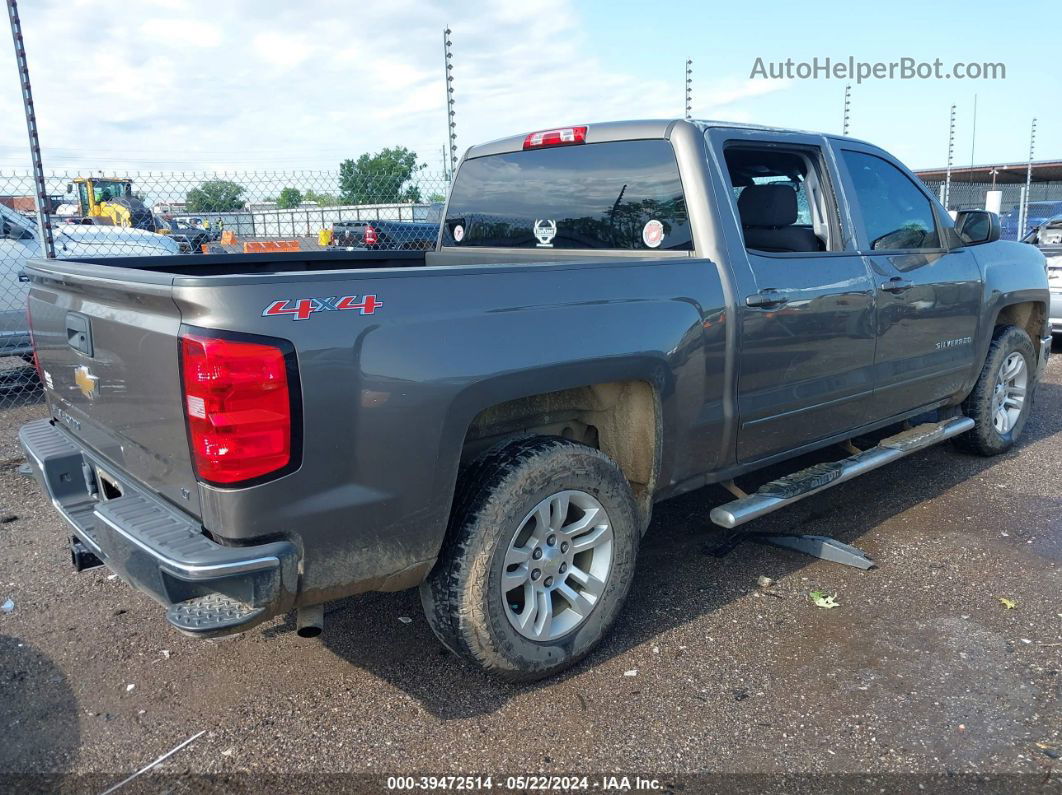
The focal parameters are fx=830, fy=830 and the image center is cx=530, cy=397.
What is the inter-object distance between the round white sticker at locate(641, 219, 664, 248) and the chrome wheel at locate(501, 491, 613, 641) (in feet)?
3.94

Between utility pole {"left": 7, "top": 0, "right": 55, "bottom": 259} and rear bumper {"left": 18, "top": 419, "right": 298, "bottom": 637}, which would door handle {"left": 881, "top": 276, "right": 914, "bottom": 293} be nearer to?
rear bumper {"left": 18, "top": 419, "right": 298, "bottom": 637}

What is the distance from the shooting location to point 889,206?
4523mm

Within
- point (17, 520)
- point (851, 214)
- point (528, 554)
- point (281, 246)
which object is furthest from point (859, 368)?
point (281, 246)

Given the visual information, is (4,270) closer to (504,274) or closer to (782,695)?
(504,274)

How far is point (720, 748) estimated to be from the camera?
8.73 ft

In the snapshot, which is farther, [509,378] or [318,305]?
[509,378]

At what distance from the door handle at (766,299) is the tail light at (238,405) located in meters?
1.98

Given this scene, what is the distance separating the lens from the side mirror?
4.83 metres

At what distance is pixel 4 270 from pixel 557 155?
6572 mm

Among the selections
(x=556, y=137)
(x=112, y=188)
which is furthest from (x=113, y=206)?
(x=556, y=137)

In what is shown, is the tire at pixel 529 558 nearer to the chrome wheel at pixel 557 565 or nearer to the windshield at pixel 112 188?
the chrome wheel at pixel 557 565

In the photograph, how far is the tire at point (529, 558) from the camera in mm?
2760

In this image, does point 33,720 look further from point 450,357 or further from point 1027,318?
point 1027,318

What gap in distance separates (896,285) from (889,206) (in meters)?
0.55
